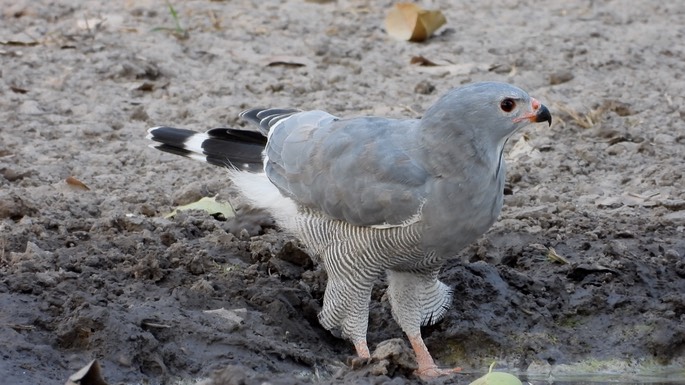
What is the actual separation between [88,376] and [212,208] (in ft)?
8.39

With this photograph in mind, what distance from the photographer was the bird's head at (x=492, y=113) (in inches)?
224

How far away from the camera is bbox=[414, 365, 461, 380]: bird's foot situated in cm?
590

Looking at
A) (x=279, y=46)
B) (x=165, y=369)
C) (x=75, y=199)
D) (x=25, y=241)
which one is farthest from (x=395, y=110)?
(x=165, y=369)

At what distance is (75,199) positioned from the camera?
7492 mm

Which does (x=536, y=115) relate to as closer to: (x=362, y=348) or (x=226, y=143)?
(x=362, y=348)

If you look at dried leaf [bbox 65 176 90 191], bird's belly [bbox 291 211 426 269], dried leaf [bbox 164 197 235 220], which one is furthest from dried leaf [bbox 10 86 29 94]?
bird's belly [bbox 291 211 426 269]

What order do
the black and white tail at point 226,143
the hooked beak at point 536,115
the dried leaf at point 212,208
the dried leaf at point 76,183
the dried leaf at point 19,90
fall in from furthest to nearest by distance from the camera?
the dried leaf at point 19,90 < the dried leaf at point 76,183 < the dried leaf at point 212,208 < the black and white tail at point 226,143 < the hooked beak at point 536,115

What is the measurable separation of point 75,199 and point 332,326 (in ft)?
7.22

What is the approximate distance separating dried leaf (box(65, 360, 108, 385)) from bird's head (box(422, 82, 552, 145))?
1.96 metres

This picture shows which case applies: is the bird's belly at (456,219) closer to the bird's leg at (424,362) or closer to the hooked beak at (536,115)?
the hooked beak at (536,115)

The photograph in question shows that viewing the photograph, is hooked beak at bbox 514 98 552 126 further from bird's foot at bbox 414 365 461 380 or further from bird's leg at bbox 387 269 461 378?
bird's foot at bbox 414 365 461 380

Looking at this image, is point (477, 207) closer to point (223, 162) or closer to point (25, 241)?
point (223, 162)

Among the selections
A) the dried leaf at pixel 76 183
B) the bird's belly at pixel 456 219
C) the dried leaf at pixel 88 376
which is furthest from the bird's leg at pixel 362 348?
the dried leaf at pixel 76 183

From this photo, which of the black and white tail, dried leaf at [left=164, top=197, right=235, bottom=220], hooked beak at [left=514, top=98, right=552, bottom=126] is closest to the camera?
hooked beak at [left=514, top=98, right=552, bottom=126]
